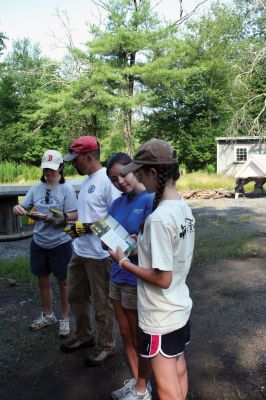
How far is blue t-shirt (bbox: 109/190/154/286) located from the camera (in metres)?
2.67

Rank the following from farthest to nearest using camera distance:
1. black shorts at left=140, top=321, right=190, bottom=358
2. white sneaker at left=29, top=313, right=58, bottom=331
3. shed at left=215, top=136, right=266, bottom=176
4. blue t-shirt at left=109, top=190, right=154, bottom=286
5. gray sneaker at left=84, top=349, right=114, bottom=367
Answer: shed at left=215, top=136, right=266, bottom=176 → white sneaker at left=29, top=313, right=58, bottom=331 → gray sneaker at left=84, top=349, right=114, bottom=367 → blue t-shirt at left=109, top=190, right=154, bottom=286 → black shorts at left=140, top=321, right=190, bottom=358

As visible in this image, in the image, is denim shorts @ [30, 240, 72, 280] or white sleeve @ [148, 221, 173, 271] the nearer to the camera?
white sleeve @ [148, 221, 173, 271]

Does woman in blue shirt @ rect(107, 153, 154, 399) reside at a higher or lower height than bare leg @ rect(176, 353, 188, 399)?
higher

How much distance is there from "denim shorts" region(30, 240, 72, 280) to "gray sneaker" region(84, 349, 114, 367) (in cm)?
82

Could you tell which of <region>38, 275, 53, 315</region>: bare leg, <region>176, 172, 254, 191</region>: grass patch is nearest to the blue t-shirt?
<region>38, 275, 53, 315</region>: bare leg

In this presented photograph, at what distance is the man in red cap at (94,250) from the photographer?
3.32m

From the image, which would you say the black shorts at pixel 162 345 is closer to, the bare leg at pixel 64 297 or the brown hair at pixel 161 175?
the brown hair at pixel 161 175

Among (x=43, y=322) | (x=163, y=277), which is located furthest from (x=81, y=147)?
(x=43, y=322)

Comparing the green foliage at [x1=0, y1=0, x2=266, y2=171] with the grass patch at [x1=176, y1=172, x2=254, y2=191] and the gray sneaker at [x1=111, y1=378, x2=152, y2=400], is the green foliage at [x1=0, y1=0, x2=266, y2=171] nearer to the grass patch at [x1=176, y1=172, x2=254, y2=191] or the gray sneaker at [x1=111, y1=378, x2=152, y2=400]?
the grass patch at [x1=176, y1=172, x2=254, y2=191]

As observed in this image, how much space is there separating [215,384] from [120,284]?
1.21 meters

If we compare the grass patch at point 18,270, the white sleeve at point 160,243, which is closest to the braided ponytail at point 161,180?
the white sleeve at point 160,243

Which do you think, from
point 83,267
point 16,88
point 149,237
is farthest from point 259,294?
point 16,88

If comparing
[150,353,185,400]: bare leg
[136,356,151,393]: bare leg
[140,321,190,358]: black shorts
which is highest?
[140,321,190,358]: black shorts

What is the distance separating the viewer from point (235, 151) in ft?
93.0
